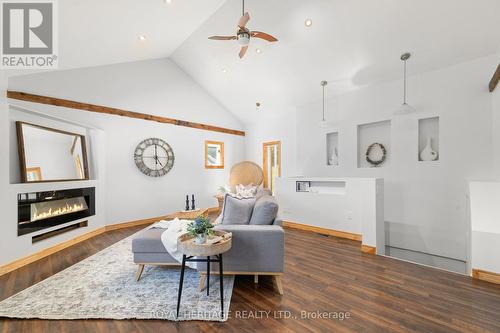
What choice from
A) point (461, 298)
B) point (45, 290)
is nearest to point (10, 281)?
point (45, 290)

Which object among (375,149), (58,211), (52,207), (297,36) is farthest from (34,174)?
(375,149)

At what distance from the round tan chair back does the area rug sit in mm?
4304

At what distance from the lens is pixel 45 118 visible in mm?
3723

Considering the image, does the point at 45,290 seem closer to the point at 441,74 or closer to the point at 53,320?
the point at 53,320

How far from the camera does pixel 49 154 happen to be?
3.68m

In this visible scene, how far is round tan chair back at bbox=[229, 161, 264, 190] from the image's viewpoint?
277 inches

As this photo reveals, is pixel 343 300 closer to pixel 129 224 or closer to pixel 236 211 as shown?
pixel 236 211

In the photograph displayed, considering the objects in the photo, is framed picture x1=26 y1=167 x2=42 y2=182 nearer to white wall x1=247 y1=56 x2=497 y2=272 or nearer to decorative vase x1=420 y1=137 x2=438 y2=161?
white wall x1=247 y1=56 x2=497 y2=272

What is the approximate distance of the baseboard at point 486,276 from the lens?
8.32 feet

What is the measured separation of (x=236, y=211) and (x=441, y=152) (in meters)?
3.70

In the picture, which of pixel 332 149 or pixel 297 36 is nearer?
pixel 297 36

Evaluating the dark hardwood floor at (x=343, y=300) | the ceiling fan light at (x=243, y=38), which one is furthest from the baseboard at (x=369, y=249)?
the ceiling fan light at (x=243, y=38)

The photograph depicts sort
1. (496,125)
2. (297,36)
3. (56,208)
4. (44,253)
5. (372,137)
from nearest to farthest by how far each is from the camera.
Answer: (496,125), (44,253), (56,208), (297,36), (372,137)

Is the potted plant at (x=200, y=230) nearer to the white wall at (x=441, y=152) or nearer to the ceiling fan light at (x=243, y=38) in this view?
the ceiling fan light at (x=243, y=38)
